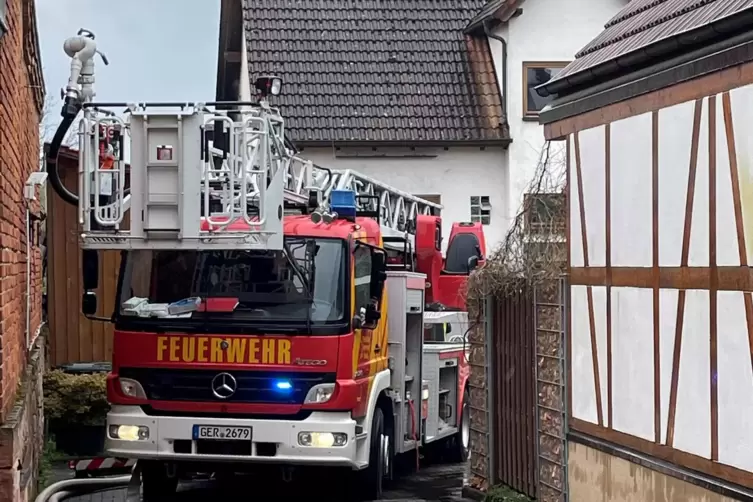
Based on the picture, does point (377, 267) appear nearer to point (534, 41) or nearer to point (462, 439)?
point (462, 439)

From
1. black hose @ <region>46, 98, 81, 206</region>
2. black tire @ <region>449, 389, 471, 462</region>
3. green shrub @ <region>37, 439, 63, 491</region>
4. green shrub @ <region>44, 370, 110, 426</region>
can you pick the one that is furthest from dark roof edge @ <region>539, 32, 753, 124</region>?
green shrub @ <region>44, 370, 110, 426</region>

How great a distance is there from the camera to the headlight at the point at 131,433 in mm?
11070

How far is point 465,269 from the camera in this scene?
1675 centimetres

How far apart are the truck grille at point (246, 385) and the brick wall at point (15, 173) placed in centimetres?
135

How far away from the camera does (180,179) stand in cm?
993

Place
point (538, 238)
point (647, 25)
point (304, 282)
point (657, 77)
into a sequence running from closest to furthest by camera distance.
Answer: point (657, 77), point (647, 25), point (538, 238), point (304, 282)

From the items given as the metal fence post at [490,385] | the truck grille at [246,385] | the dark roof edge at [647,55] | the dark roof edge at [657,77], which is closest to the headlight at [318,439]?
the truck grille at [246,385]

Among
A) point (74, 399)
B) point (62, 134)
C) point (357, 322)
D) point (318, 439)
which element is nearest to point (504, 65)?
point (74, 399)

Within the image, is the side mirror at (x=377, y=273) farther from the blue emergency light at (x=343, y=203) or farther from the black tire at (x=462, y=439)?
the black tire at (x=462, y=439)

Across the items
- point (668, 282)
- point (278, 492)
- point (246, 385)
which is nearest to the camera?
point (668, 282)

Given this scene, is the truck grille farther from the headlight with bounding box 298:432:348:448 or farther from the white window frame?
the white window frame

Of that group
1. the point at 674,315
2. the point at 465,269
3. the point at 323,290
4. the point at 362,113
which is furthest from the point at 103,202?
the point at 362,113

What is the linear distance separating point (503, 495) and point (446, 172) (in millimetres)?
13143

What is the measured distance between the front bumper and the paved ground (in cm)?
136
